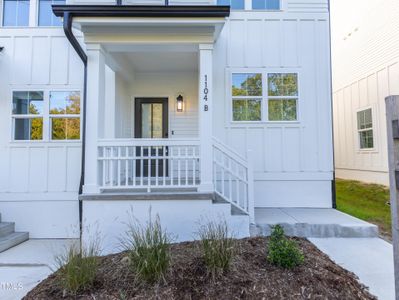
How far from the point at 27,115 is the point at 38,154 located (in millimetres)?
876

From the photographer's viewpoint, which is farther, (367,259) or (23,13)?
(23,13)

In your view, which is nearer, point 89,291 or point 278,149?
point 89,291

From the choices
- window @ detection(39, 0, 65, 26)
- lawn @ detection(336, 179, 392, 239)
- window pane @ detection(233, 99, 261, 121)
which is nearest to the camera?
lawn @ detection(336, 179, 392, 239)

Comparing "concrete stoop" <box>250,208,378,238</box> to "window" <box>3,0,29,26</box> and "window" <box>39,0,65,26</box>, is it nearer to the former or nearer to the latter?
"window" <box>39,0,65,26</box>

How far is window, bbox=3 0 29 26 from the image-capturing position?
234 inches

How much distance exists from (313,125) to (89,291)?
523 centimetres

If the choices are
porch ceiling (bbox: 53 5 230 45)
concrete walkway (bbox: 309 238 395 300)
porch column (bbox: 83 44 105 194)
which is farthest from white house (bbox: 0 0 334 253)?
concrete walkway (bbox: 309 238 395 300)

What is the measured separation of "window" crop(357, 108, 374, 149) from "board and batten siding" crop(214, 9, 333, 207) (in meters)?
5.74

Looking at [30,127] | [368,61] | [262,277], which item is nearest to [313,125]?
[262,277]

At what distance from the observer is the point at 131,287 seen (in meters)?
2.79

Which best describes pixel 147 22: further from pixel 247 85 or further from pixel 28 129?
pixel 28 129

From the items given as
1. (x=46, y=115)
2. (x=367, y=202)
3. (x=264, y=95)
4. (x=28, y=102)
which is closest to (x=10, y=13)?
(x=28, y=102)

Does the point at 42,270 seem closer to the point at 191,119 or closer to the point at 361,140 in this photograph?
the point at 191,119

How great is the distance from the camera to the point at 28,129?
19.1 feet
